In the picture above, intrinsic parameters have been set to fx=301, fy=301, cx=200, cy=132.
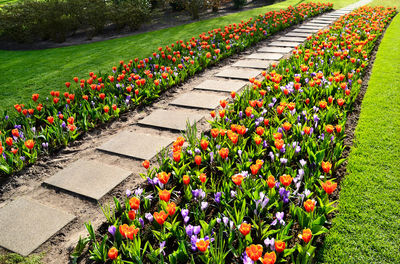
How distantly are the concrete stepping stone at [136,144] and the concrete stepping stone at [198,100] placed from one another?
111 centimetres

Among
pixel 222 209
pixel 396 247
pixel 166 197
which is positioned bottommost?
pixel 396 247

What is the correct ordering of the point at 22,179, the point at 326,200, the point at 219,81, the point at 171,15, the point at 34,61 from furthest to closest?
the point at 171,15 → the point at 34,61 → the point at 219,81 → the point at 22,179 → the point at 326,200

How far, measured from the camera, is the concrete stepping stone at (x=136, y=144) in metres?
3.67

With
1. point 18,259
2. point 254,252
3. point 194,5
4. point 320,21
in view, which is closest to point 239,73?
point 254,252

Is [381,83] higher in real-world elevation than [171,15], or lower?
lower

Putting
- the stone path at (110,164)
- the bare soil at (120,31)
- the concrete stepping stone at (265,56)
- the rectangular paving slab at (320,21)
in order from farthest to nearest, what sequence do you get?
the bare soil at (120,31)
the rectangular paving slab at (320,21)
the concrete stepping stone at (265,56)
the stone path at (110,164)

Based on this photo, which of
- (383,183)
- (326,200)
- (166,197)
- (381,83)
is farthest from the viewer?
(381,83)

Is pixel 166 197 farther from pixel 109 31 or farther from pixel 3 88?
pixel 109 31

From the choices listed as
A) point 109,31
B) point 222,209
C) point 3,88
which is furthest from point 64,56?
point 222,209

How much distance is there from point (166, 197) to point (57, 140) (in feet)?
8.07

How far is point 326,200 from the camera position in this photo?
256cm

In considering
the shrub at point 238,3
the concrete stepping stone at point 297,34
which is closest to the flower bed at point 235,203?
the concrete stepping stone at point 297,34

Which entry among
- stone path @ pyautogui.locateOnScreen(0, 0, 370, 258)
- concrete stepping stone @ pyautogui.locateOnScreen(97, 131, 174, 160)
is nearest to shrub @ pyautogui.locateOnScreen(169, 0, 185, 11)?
stone path @ pyautogui.locateOnScreen(0, 0, 370, 258)

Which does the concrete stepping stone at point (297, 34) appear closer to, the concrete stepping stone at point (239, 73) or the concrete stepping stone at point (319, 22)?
the concrete stepping stone at point (319, 22)
